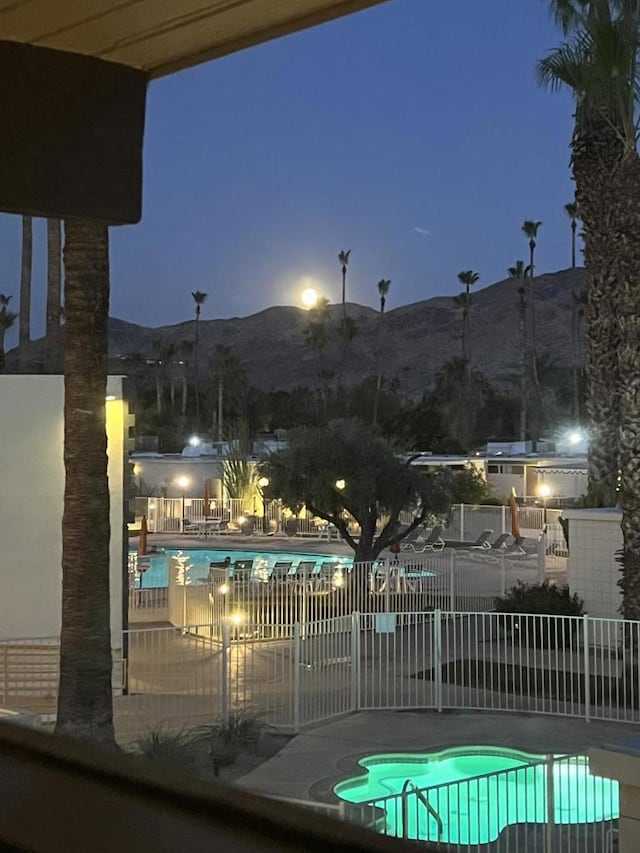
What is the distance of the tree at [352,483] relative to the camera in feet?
56.7

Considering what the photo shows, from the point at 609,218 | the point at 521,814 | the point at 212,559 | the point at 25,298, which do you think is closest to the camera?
the point at 521,814

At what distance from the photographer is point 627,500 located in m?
12.6

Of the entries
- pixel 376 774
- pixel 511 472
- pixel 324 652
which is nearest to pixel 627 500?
pixel 324 652

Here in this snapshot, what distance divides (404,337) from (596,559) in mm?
110388

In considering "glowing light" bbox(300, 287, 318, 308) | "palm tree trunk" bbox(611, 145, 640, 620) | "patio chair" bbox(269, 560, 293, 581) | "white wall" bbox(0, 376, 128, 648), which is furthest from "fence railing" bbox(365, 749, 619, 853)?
"glowing light" bbox(300, 287, 318, 308)

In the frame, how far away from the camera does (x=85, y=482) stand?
8.55m

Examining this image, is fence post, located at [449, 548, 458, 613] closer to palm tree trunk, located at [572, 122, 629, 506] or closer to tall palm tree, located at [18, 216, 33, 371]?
palm tree trunk, located at [572, 122, 629, 506]

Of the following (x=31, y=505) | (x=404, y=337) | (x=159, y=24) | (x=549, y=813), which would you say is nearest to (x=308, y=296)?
(x=31, y=505)

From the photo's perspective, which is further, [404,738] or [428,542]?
[428,542]

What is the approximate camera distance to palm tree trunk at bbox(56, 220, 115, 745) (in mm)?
8477

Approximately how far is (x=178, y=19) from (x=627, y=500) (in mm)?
11549

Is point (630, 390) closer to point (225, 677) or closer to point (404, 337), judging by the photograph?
point (225, 677)

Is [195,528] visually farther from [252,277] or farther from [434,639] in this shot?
[252,277]

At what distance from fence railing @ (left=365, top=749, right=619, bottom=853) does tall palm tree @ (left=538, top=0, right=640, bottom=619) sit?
17.4 feet
